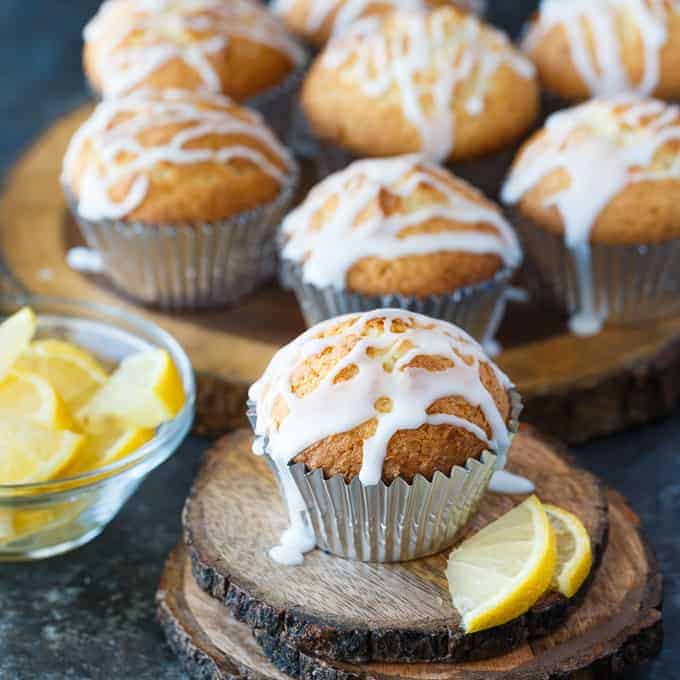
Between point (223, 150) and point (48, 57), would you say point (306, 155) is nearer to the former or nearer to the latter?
point (223, 150)

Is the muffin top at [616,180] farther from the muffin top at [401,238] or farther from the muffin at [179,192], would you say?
the muffin at [179,192]

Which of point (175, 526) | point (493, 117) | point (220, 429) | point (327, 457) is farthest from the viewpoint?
point (493, 117)

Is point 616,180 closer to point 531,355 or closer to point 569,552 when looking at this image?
point 531,355

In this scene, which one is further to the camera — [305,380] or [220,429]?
[220,429]

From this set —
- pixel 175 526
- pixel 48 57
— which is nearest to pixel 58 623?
pixel 175 526

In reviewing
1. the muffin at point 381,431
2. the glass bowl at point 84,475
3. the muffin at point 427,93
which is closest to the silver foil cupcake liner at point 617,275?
the muffin at point 427,93

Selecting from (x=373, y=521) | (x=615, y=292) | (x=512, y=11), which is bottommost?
(x=512, y=11)

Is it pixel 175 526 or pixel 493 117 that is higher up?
pixel 493 117

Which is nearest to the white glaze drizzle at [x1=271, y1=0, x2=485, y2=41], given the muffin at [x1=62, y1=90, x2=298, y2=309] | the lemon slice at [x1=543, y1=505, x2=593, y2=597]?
the muffin at [x1=62, y1=90, x2=298, y2=309]
